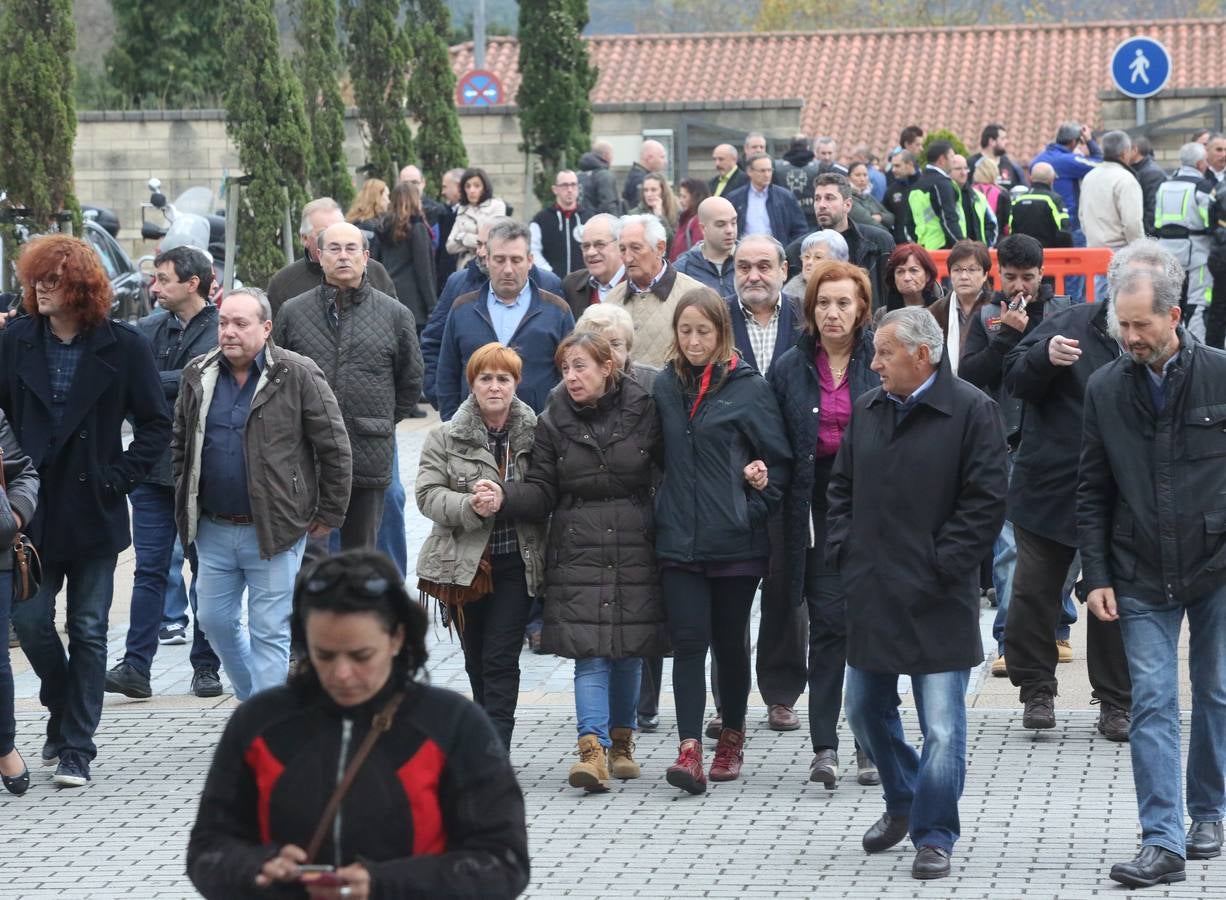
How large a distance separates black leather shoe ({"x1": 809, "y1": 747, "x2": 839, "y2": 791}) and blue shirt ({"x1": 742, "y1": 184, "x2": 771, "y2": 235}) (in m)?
7.44

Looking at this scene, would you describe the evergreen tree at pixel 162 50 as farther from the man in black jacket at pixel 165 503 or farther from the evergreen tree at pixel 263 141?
the man in black jacket at pixel 165 503

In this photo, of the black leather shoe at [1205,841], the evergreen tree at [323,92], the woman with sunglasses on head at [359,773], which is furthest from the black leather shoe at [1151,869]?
the evergreen tree at [323,92]

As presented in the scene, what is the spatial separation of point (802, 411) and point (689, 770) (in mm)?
1351

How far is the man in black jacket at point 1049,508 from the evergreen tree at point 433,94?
55.2 ft

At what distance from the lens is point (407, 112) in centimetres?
2477

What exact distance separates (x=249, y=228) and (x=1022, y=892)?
12411mm

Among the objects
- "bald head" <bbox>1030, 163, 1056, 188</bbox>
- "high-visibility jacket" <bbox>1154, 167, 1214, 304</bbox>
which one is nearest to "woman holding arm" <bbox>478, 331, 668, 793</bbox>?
"high-visibility jacket" <bbox>1154, 167, 1214, 304</bbox>

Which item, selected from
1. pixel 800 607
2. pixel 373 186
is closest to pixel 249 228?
pixel 373 186

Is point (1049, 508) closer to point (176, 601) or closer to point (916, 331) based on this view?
point (916, 331)

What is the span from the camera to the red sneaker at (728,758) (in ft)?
26.2

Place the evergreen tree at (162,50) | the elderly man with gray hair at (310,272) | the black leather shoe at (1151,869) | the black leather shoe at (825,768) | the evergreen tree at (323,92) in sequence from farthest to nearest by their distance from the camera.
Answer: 1. the evergreen tree at (162,50)
2. the evergreen tree at (323,92)
3. the elderly man with gray hair at (310,272)
4. the black leather shoe at (825,768)
5. the black leather shoe at (1151,869)

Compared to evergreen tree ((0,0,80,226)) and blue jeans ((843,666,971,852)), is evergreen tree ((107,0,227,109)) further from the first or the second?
blue jeans ((843,666,971,852))

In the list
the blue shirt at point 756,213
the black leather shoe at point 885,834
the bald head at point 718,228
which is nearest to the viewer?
the black leather shoe at point 885,834

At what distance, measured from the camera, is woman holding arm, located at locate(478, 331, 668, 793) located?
780 centimetres
